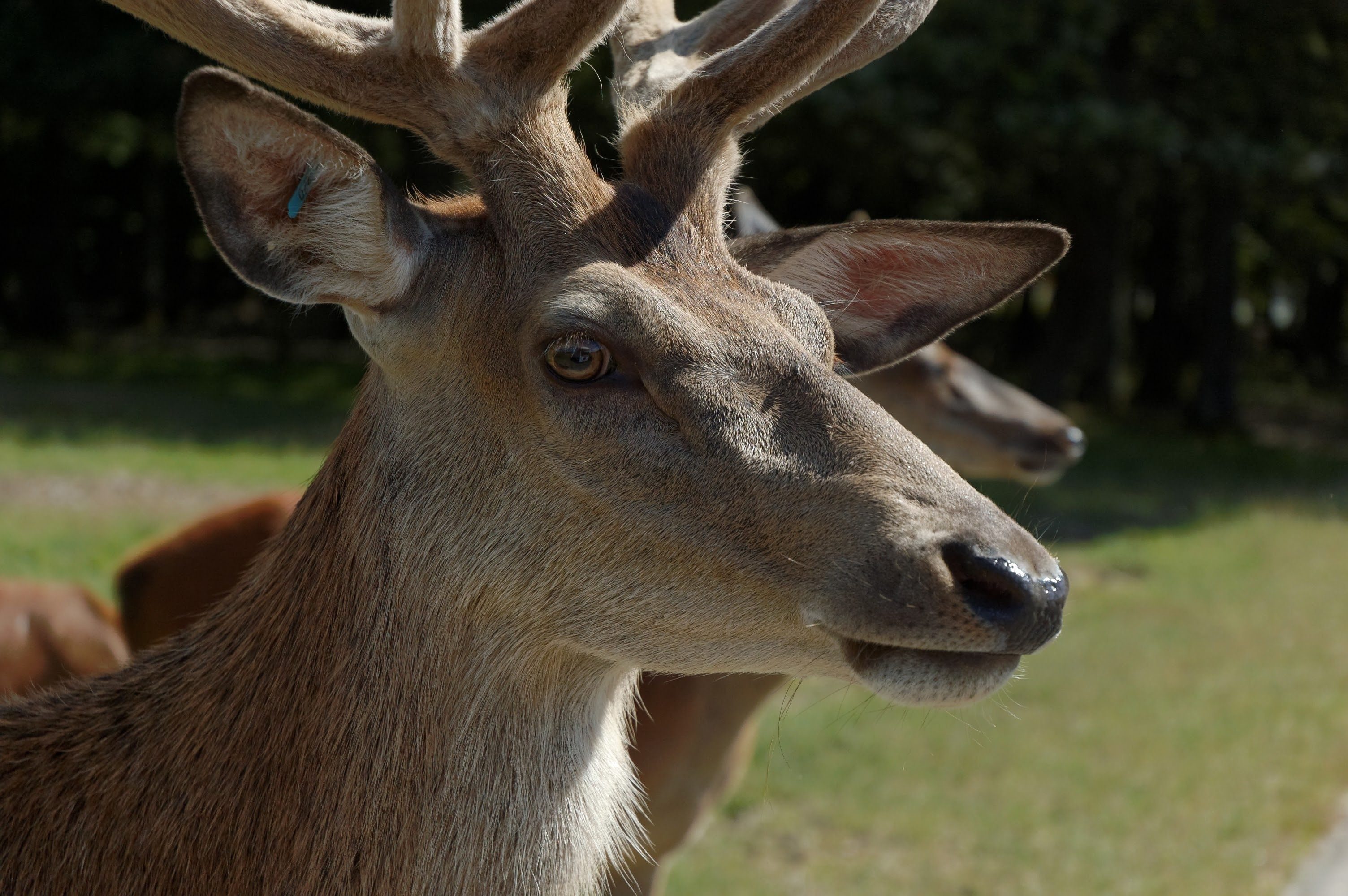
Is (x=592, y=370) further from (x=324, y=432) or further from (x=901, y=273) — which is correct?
(x=324, y=432)

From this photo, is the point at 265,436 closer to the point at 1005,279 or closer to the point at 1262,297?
the point at 1005,279

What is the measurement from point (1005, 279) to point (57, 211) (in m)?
24.5

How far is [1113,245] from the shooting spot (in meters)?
21.0

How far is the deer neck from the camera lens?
234 cm

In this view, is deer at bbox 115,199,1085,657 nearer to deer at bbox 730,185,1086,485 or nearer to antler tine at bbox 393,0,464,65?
deer at bbox 730,185,1086,485

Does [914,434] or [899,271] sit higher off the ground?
[899,271]

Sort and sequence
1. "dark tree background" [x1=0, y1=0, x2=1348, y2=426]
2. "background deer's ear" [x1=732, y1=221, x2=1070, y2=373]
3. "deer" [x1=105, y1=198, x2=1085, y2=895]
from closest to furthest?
"background deer's ear" [x1=732, y1=221, x2=1070, y2=373] < "deer" [x1=105, y1=198, x2=1085, y2=895] < "dark tree background" [x1=0, y1=0, x2=1348, y2=426]

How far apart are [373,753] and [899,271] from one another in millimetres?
1591

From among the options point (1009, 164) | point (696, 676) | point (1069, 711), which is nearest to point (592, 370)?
point (696, 676)

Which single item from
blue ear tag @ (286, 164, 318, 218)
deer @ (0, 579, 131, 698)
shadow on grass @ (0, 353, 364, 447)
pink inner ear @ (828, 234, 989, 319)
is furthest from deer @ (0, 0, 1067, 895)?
shadow on grass @ (0, 353, 364, 447)

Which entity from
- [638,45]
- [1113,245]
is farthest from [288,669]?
[1113,245]

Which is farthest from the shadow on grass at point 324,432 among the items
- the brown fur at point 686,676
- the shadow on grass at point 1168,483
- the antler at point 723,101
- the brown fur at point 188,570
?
the antler at point 723,101

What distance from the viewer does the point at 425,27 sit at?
248 cm

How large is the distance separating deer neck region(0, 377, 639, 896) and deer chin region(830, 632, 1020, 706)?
60 cm
